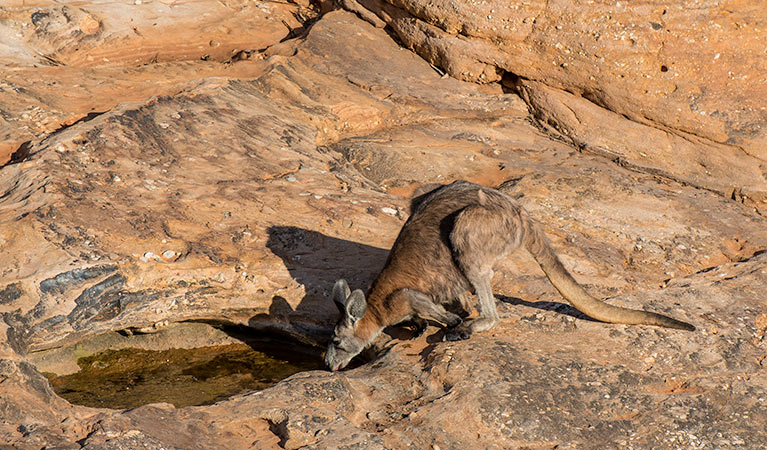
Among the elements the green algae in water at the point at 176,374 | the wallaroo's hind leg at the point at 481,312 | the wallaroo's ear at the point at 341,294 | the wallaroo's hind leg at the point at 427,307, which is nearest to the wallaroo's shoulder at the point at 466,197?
the wallaroo's hind leg at the point at 481,312

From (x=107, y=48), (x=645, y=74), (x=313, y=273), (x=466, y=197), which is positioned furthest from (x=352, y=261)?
(x=107, y=48)

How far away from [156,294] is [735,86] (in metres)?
7.06

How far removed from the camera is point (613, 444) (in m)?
5.14

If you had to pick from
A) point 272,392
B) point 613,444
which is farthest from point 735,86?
point 272,392

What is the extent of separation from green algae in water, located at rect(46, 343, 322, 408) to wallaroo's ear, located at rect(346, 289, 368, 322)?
908 millimetres

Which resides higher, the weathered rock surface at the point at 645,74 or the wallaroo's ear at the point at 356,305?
the weathered rock surface at the point at 645,74

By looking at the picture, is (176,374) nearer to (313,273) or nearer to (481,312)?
(313,273)

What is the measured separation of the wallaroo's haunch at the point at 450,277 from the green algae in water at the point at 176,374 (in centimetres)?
73

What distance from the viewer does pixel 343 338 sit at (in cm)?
634

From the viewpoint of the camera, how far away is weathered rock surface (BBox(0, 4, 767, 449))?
17.2 ft

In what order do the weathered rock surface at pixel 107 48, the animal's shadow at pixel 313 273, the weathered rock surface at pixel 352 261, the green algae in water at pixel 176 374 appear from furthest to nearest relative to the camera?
the weathered rock surface at pixel 107 48, the animal's shadow at pixel 313 273, the green algae in water at pixel 176 374, the weathered rock surface at pixel 352 261

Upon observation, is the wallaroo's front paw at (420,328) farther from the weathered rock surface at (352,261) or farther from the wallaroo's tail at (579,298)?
the wallaroo's tail at (579,298)

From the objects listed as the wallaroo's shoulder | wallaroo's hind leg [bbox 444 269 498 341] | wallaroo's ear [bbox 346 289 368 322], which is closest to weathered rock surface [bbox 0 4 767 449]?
wallaroo's hind leg [bbox 444 269 498 341]

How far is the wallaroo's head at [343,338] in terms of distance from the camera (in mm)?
6242
